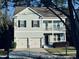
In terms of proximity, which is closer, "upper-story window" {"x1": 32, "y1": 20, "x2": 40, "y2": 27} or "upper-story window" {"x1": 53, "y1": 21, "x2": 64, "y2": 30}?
"upper-story window" {"x1": 32, "y1": 20, "x2": 40, "y2": 27}

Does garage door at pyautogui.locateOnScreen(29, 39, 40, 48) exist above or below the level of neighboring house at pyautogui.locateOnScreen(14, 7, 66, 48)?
below

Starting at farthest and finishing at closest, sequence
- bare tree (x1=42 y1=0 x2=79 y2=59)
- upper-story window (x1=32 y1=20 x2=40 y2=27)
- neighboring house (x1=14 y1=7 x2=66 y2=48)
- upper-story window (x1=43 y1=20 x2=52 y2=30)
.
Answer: upper-story window (x1=43 y1=20 x2=52 y2=30)
upper-story window (x1=32 y1=20 x2=40 y2=27)
neighboring house (x1=14 y1=7 x2=66 y2=48)
bare tree (x1=42 y1=0 x2=79 y2=59)

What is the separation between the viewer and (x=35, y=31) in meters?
73.1

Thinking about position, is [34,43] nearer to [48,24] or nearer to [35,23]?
[35,23]

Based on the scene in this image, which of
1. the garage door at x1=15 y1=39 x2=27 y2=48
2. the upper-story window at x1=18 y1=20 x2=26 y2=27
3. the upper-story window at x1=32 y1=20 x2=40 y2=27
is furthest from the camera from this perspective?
Result: the upper-story window at x1=18 y1=20 x2=26 y2=27

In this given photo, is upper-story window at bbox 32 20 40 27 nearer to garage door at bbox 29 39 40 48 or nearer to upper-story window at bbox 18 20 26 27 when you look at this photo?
upper-story window at bbox 18 20 26 27

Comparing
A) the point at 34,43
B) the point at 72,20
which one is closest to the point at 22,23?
the point at 34,43

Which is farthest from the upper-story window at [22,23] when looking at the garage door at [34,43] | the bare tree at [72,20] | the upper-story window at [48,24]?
the bare tree at [72,20]

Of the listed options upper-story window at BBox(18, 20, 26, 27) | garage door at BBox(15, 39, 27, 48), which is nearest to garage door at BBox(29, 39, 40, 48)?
garage door at BBox(15, 39, 27, 48)

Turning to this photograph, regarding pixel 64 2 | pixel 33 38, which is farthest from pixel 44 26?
pixel 64 2

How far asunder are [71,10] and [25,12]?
50431 millimetres

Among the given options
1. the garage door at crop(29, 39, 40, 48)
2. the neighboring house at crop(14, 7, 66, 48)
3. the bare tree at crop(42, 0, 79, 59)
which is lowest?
the garage door at crop(29, 39, 40, 48)

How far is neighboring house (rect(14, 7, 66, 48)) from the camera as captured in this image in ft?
237

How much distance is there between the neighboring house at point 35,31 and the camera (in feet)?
237
